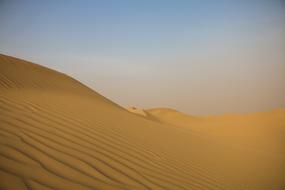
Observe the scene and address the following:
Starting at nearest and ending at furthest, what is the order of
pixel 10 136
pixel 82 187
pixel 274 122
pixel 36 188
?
pixel 36 188, pixel 82 187, pixel 10 136, pixel 274 122

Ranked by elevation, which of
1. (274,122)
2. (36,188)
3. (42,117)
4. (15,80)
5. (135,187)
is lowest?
(36,188)

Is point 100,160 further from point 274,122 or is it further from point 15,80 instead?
point 274,122

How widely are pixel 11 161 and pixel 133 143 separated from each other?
210 cm

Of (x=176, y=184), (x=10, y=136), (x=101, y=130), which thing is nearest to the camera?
(x=10, y=136)

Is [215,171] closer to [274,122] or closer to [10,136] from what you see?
[10,136]

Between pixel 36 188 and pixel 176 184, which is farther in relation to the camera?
pixel 176 184

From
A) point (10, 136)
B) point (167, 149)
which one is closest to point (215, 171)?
point (167, 149)

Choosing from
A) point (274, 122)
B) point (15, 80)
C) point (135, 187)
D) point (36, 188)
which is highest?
point (274, 122)

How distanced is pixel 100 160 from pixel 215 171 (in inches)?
89.5

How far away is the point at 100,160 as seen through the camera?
313cm

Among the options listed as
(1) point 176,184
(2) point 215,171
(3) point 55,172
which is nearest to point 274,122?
(2) point 215,171

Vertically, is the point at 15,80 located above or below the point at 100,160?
above

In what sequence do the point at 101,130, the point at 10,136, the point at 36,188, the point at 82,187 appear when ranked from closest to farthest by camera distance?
1. the point at 36,188
2. the point at 82,187
3. the point at 10,136
4. the point at 101,130

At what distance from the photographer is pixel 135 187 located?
2783mm
